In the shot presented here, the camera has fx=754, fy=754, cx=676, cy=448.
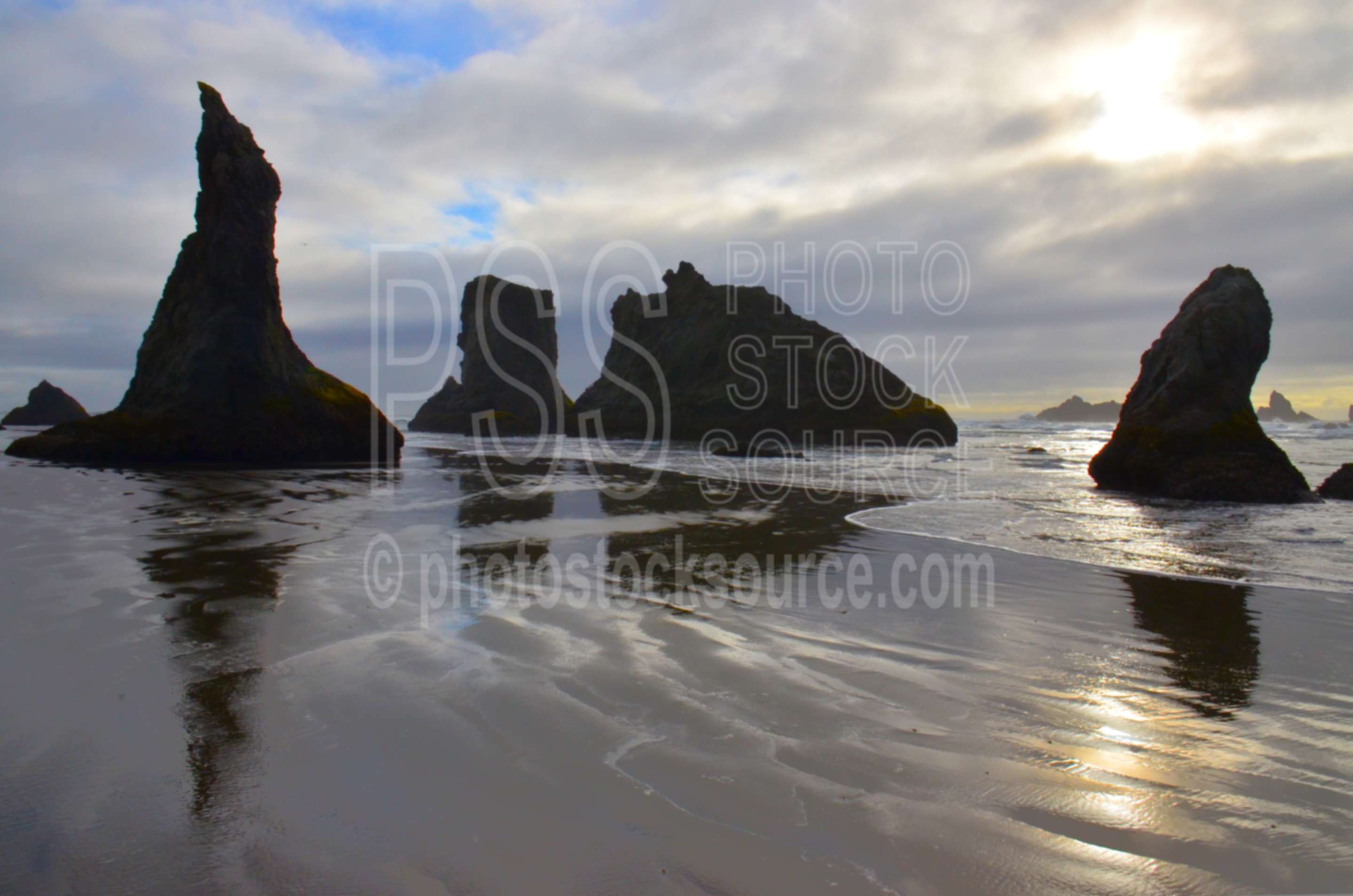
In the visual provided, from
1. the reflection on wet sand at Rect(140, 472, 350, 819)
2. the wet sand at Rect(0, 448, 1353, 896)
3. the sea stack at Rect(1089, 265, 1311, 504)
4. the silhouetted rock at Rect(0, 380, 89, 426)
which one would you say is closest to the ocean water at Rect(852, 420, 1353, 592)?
the sea stack at Rect(1089, 265, 1311, 504)

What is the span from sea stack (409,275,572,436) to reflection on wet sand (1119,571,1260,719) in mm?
86891

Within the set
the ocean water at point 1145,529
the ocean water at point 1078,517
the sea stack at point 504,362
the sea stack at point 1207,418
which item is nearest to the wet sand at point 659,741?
the ocean water at point 1145,529

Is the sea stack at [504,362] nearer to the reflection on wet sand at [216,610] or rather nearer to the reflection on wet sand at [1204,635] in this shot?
the reflection on wet sand at [216,610]

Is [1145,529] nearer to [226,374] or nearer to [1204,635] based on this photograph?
[1204,635]

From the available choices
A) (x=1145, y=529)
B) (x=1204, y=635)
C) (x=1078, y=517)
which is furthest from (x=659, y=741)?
(x=1078, y=517)

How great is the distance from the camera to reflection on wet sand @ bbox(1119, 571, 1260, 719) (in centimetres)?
412

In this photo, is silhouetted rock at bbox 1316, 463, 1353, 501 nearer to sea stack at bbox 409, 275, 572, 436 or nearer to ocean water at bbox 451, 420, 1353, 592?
ocean water at bbox 451, 420, 1353, 592

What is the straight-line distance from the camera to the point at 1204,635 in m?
5.36

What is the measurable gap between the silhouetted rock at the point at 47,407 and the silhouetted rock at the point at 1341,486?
252ft

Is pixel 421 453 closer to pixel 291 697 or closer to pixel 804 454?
pixel 804 454

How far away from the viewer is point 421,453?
32000 mm

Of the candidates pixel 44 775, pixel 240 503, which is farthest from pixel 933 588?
pixel 240 503

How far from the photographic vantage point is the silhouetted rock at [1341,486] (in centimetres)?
1518

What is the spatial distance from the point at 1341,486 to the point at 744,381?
51810 millimetres
